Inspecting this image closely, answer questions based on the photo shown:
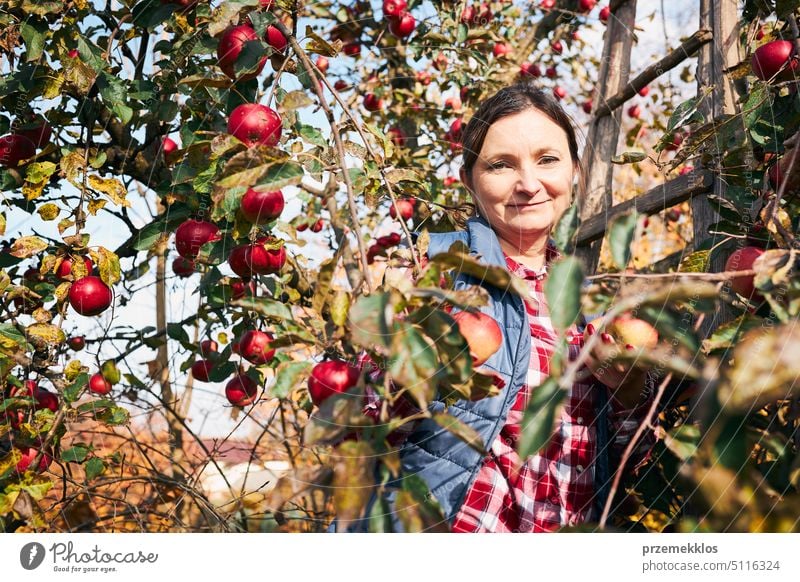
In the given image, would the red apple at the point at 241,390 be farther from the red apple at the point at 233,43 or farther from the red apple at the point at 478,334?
the red apple at the point at 478,334

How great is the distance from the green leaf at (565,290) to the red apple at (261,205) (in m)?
0.50

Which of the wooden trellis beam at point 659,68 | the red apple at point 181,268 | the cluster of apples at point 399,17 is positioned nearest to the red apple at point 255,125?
the red apple at point 181,268

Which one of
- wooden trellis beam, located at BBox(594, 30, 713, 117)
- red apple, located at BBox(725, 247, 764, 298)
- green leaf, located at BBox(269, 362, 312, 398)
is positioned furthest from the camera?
wooden trellis beam, located at BBox(594, 30, 713, 117)

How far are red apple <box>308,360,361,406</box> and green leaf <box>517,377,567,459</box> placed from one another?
0.21 metres

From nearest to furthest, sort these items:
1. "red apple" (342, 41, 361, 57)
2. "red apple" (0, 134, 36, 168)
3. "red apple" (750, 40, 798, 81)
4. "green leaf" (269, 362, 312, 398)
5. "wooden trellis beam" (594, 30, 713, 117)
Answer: "green leaf" (269, 362, 312, 398)
"red apple" (750, 40, 798, 81)
"red apple" (0, 134, 36, 168)
"wooden trellis beam" (594, 30, 713, 117)
"red apple" (342, 41, 361, 57)

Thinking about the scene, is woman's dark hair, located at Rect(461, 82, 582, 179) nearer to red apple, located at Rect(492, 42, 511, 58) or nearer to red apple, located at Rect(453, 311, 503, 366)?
red apple, located at Rect(453, 311, 503, 366)

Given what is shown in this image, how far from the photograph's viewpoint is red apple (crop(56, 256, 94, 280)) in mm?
1165

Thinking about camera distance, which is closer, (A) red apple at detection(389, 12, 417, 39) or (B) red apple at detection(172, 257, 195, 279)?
(B) red apple at detection(172, 257, 195, 279)

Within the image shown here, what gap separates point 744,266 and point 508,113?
0.41 m

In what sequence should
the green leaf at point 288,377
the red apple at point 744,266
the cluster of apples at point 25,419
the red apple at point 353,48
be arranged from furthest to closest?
the red apple at point 353,48, the cluster of apples at point 25,419, the red apple at point 744,266, the green leaf at point 288,377

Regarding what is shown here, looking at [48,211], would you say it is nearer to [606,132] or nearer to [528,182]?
[528,182]

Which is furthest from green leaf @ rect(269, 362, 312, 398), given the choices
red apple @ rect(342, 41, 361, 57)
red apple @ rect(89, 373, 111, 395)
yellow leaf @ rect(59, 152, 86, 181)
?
red apple @ rect(342, 41, 361, 57)

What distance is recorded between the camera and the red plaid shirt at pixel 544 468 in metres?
0.94
